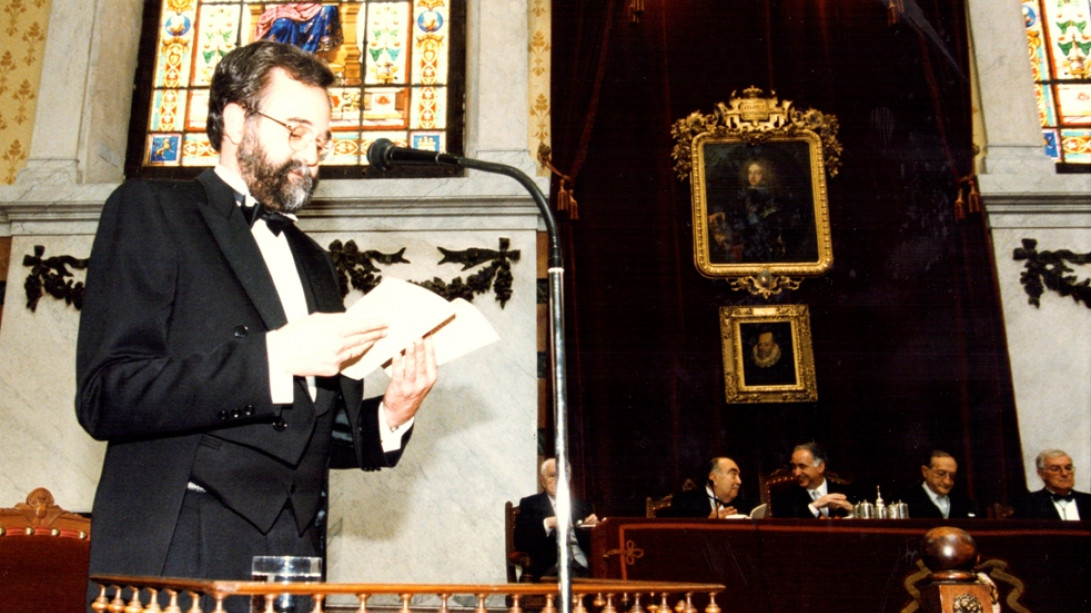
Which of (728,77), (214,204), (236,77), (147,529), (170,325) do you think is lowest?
(147,529)

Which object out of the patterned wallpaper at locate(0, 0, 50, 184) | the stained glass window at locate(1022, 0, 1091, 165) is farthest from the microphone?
the stained glass window at locate(1022, 0, 1091, 165)

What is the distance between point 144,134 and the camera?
27.2ft

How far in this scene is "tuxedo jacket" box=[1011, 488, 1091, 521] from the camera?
6566 millimetres

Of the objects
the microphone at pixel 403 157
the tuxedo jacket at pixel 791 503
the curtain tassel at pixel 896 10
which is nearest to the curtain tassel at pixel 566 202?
the tuxedo jacket at pixel 791 503

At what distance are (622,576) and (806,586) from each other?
3.08ft

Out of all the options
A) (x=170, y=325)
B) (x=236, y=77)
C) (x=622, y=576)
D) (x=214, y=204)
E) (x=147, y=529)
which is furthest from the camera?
(x=622, y=576)

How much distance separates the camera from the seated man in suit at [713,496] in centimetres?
670

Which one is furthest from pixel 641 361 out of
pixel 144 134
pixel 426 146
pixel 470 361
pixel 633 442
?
pixel 144 134

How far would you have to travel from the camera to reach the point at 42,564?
10.2 ft

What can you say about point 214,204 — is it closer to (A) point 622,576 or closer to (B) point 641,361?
(A) point 622,576

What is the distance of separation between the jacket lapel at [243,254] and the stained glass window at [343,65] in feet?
20.2

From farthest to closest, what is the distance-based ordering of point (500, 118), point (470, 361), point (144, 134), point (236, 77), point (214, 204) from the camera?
1. point (144, 134)
2. point (500, 118)
3. point (470, 361)
4. point (236, 77)
5. point (214, 204)

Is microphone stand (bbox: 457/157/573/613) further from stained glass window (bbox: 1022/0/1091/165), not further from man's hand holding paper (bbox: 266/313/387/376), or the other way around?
stained glass window (bbox: 1022/0/1091/165)

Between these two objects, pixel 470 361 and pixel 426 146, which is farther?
pixel 426 146
